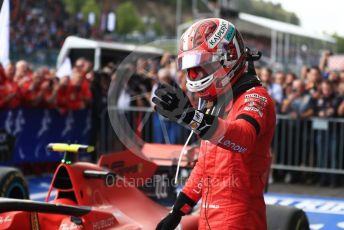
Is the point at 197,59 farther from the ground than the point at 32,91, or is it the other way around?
the point at 197,59

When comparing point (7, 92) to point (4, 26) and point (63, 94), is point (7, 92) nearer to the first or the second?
point (63, 94)

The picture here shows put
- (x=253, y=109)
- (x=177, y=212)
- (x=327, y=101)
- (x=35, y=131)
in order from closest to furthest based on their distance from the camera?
1. (x=253, y=109)
2. (x=177, y=212)
3. (x=327, y=101)
4. (x=35, y=131)

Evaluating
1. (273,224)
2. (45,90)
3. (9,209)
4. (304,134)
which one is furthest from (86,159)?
(9,209)

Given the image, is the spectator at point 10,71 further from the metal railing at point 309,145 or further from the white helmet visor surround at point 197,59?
the white helmet visor surround at point 197,59

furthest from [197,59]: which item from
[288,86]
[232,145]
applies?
[288,86]

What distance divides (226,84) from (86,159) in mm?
9312

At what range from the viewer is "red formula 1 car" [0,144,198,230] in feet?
13.1

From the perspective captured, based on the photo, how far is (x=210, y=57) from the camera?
3184 millimetres

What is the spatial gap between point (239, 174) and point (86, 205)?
1856 mm

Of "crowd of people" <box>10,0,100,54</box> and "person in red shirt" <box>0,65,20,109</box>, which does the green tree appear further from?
"person in red shirt" <box>0,65,20,109</box>

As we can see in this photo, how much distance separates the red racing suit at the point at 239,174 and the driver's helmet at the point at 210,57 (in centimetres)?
14

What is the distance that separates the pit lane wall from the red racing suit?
7253mm

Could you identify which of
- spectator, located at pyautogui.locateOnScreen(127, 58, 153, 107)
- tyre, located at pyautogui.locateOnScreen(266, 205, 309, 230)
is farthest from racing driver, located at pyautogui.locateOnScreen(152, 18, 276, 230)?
spectator, located at pyautogui.locateOnScreen(127, 58, 153, 107)

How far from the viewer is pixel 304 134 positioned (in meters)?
11.0
